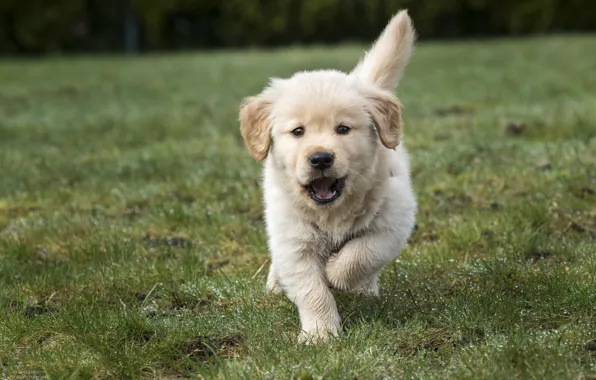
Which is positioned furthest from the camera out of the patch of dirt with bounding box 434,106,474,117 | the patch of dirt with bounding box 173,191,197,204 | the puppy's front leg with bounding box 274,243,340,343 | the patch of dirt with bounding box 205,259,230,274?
the patch of dirt with bounding box 434,106,474,117

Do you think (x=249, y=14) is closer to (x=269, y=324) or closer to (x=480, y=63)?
(x=480, y=63)

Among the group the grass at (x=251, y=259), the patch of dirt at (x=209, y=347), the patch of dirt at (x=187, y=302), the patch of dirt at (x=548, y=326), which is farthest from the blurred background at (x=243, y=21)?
the patch of dirt at (x=209, y=347)

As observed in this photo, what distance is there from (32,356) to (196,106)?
8041mm

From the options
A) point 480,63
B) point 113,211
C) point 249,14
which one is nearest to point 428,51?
point 480,63

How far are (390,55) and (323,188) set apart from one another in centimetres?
104

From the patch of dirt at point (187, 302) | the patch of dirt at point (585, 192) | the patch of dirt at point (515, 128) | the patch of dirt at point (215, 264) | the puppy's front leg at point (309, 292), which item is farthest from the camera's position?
the patch of dirt at point (515, 128)

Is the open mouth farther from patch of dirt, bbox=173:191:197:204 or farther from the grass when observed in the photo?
patch of dirt, bbox=173:191:197:204

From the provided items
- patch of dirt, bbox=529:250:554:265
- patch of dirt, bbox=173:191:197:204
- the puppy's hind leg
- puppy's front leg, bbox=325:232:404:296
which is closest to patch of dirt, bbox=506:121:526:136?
patch of dirt, bbox=173:191:197:204

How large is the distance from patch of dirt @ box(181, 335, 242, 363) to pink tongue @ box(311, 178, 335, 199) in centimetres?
62

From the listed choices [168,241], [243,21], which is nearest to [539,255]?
[168,241]

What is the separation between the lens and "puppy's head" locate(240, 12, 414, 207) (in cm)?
306

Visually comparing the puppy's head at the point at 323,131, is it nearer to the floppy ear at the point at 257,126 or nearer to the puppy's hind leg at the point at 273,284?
the floppy ear at the point at 257,126

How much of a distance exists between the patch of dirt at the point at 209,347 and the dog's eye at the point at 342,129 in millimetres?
878

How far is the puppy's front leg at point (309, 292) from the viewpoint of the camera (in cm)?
305
